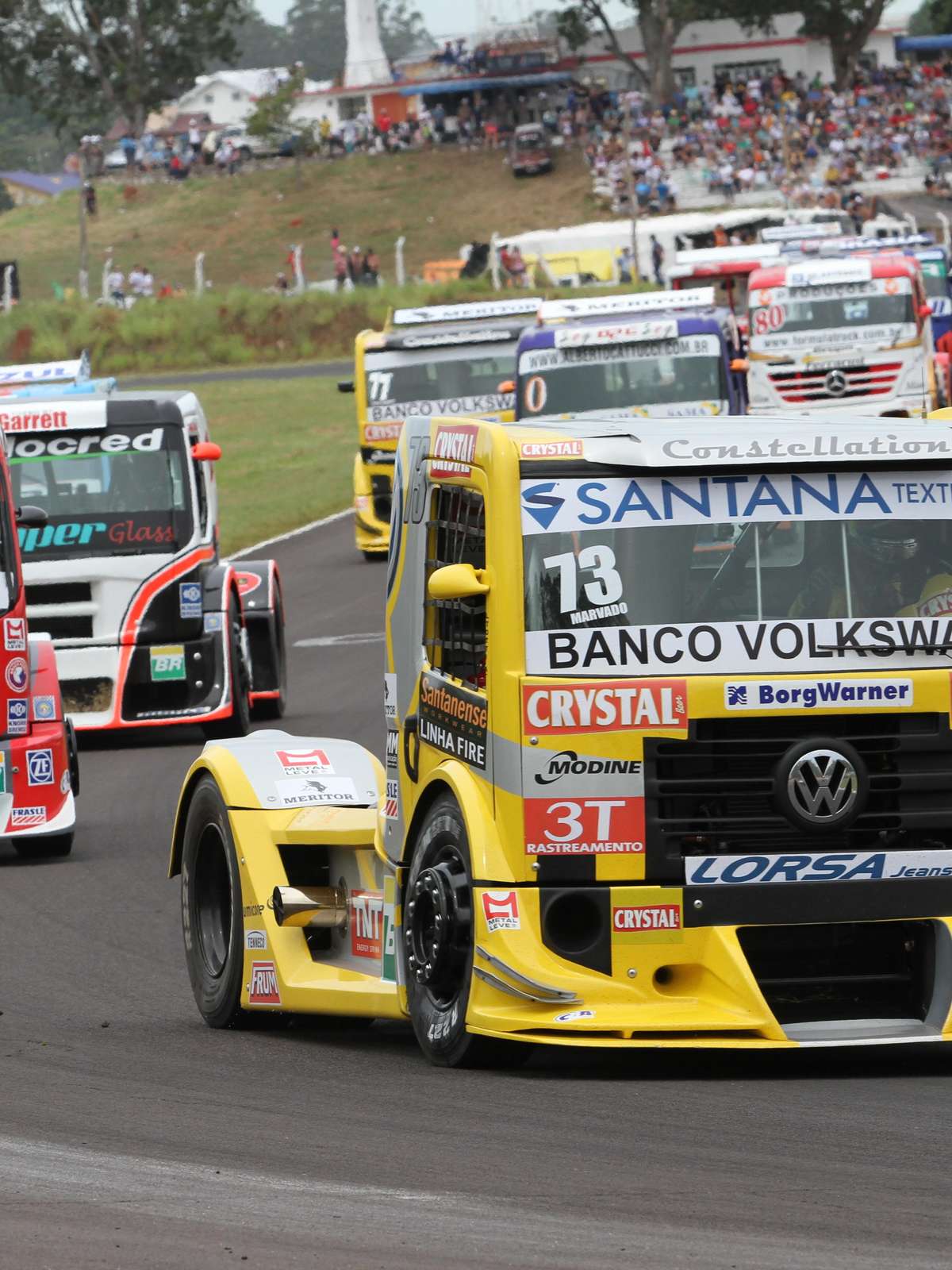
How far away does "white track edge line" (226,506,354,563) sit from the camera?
97.4 ft

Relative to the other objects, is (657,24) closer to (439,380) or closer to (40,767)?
(439,380)

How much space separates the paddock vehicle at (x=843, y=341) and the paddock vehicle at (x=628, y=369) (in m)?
5.87

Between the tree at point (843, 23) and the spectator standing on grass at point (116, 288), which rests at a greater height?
the tree at point (843, 23)

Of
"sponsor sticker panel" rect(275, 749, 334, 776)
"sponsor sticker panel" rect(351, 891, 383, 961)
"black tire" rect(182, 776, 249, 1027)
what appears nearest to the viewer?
"sponsor sticker panel" rect(351, 891, 383, 961)

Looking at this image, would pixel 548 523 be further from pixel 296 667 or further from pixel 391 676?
pixel 296 667

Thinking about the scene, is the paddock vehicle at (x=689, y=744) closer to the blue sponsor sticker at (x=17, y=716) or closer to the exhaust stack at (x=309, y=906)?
the exhaust stack at (x=309, y=906)

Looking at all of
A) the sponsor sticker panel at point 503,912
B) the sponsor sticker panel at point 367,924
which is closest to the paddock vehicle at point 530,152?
the sponsor sticker panel at point 367,924

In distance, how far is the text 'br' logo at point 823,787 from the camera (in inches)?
264

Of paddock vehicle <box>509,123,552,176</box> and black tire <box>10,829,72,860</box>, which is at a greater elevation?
paddock vehicle <box>509,123,552,176</box>

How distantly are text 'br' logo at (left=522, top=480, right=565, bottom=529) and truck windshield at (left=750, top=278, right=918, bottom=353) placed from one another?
74.2ft

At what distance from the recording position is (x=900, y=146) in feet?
261

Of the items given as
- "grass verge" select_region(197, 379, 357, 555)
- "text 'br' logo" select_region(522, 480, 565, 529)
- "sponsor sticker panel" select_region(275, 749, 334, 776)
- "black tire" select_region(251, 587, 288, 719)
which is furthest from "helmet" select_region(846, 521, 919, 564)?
"grass verge" select_region(197, 379, 357, 555)

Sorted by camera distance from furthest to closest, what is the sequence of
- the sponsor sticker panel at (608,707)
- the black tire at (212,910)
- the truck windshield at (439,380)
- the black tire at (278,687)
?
1. the truck windshield at (439,380)
2. the black tire at (278,687)
3. the black tire at (212,910)
4. the sponsor sticker panel at (608,707)

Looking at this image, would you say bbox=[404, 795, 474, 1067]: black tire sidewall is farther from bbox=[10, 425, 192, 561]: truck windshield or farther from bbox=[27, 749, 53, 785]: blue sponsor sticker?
bbox=[10, 425, 192, 561]: truck windshield
